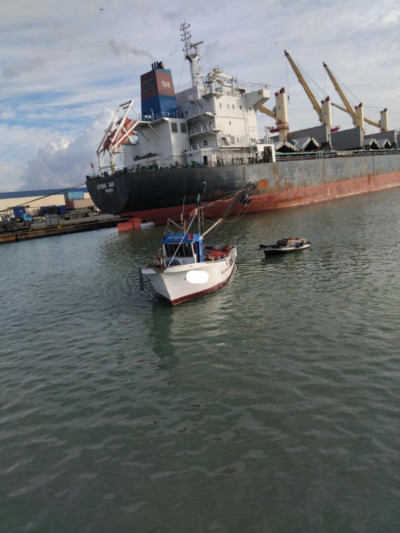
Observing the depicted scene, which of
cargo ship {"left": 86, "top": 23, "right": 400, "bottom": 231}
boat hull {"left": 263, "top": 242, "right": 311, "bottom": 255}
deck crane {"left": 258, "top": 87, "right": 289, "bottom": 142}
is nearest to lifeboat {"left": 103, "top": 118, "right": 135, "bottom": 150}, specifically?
cargo ship {"left": 86, "top": 23, "right": 400, "bottom": 231}

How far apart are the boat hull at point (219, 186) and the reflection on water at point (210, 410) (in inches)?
791

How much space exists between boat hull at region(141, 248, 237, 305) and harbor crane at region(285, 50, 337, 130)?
73123mm

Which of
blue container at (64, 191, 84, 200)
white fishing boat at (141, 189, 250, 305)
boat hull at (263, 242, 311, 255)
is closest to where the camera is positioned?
white fishing boat at (141, 189, 250, 305)

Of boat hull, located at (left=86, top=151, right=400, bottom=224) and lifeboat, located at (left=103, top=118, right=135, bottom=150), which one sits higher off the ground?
lifeboat, located at (left=103, top=118, right=135, bottom=150)

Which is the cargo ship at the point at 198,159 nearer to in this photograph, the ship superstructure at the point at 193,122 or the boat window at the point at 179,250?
the ship superstructure at the point at 193,122

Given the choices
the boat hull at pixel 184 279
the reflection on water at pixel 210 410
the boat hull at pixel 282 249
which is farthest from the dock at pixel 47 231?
the boat hull at pixel 184 279

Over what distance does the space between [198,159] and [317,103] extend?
47.7 m

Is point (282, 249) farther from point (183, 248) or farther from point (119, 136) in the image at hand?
point (119, 136)

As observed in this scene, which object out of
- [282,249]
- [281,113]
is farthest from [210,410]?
[281,113]

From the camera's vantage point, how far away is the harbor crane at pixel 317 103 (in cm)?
8031

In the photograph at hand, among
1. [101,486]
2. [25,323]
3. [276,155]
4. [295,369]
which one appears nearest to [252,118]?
[276,155]

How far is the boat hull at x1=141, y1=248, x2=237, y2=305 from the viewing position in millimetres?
17031

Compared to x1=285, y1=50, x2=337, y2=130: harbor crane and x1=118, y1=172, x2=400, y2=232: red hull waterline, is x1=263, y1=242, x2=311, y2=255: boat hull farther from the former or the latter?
x1=285, y1=50, x2=337, y2=130: harbor crane

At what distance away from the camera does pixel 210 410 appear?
9.02 meters
